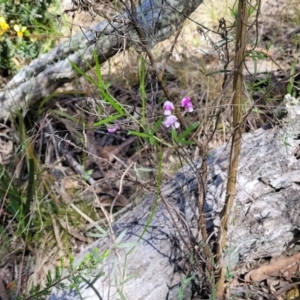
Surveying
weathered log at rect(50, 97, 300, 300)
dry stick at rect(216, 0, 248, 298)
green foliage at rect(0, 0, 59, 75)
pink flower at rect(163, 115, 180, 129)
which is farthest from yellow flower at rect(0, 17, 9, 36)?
dry stick at rect(216, 0, 248, 298)

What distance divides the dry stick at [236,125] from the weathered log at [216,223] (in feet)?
0.22

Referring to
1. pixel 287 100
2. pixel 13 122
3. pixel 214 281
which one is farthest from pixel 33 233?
pixel 287 100

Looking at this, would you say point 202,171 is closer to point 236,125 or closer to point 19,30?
point 236,125

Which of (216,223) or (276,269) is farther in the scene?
(276,269)

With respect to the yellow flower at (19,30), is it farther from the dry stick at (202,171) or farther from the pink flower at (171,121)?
the pink flower at (171,121)

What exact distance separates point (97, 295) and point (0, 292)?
54 centimetres

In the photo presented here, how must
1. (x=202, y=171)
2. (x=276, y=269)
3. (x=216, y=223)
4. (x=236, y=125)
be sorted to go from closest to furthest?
(x=236, y=125)
(x=202, y=171)
(x=216, y=223)
(x=276, y=269)

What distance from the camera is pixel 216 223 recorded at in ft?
4.91

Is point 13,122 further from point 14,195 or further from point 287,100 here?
point 287,100

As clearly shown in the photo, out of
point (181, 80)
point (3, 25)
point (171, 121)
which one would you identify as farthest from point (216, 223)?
point (3, 25)

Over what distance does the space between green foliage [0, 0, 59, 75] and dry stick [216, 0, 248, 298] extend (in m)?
1.60

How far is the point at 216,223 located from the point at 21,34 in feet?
5.17

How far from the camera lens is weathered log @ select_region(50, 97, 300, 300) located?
1473 mm

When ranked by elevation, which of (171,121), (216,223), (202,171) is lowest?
(216,223)
